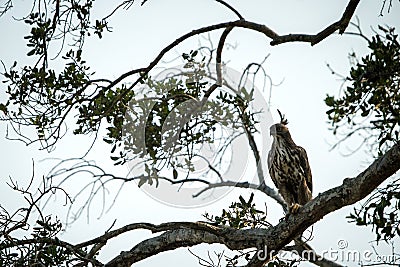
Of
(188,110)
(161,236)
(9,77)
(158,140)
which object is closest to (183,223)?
(161,236)

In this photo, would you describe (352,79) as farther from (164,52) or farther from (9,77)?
(9,77)

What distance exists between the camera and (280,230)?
3.13 metres

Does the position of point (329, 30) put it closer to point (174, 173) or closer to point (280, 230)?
point (280, 230)

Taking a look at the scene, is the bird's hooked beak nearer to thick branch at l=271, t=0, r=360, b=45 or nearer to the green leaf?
the green leaf

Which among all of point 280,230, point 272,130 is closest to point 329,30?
point 280,230

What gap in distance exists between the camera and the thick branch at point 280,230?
2.79 meters

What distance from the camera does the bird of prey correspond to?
4230mm

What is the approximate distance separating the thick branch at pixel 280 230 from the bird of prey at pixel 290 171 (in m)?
0.97

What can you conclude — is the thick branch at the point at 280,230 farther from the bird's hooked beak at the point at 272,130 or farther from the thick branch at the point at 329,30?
the bird's hooked beak at the point at 272,130

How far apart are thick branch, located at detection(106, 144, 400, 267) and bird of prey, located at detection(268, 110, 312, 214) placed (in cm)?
97

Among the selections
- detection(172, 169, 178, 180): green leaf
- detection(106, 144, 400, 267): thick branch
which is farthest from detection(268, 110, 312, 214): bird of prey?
detection(106, 144, 400, 267): thick branch

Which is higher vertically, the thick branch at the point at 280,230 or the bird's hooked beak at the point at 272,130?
the bird's hooked beak at the point at 272,130

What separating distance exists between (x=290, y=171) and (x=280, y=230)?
1.18 metres

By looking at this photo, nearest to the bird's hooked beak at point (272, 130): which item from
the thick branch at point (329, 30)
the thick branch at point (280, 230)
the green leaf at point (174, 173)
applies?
the green leaf at point (174, 173)
